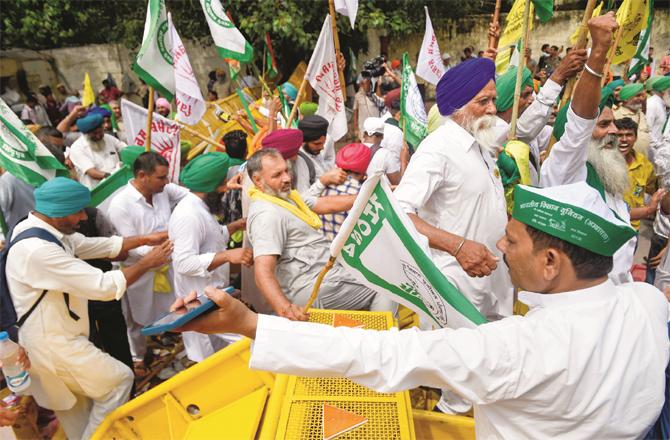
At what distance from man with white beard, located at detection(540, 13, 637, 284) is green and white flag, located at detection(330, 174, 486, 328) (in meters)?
1.37

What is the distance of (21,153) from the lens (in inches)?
134

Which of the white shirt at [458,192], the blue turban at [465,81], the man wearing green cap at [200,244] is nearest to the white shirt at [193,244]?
the man wearing green cap at [200,244]

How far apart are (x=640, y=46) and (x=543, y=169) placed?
2.79m

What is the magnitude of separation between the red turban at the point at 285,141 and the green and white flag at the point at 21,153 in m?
1.79

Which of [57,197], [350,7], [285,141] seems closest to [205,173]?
[285,141]

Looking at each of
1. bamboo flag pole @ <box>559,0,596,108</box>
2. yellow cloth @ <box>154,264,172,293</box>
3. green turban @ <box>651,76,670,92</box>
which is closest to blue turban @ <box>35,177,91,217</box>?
yellow cloth @ <box>154,264,172,293</box>

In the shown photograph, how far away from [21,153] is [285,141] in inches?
83.8

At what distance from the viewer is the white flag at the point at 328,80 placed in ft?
17.9

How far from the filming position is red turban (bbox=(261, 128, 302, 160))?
4.38 m

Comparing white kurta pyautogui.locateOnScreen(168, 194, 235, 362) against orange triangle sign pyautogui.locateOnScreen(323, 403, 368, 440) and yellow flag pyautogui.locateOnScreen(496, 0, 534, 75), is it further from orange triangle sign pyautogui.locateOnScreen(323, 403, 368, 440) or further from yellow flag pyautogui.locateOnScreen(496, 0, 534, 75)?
yellow flag pyautogui.locateOnScreen(496, 0, 534, 75)

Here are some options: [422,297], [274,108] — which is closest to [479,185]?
[422,297]

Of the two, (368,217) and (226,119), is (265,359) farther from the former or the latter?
(226,119)

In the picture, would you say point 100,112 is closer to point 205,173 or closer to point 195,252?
point 205,173

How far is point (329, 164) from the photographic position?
5.60 meters
